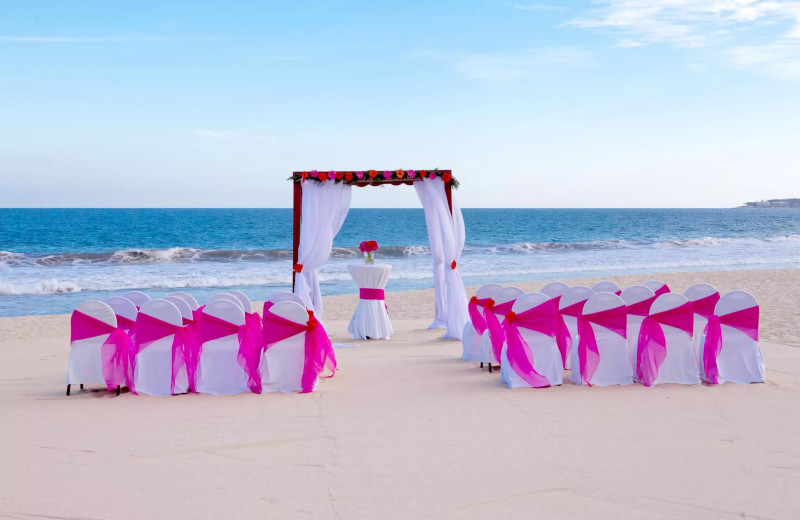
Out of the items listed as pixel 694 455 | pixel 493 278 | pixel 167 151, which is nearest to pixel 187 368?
pixel 694 455

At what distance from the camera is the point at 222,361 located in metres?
6.22

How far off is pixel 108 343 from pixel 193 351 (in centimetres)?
76

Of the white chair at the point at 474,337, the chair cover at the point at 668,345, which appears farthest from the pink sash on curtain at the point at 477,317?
the chair cover at the point at 668,345

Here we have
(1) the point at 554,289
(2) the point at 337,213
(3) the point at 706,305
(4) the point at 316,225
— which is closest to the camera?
(3) the point at 706,305

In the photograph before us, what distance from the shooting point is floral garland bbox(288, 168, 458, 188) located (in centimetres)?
991

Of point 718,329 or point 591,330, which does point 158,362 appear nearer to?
point 591,330

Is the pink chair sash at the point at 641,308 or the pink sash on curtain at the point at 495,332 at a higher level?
the pink chair sash at the point at 641,308

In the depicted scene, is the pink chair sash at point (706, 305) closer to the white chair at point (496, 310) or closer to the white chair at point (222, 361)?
the white chair at point (496, 310)

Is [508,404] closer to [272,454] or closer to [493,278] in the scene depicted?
[272,454]

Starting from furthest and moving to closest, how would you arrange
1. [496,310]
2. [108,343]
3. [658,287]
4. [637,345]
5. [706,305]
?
[658,287]
[496,310]
[706,305]
[637,345]
[108,343]

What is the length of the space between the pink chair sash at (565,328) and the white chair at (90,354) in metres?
4.33

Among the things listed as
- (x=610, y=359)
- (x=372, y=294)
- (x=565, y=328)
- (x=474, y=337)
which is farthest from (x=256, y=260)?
(x=610, y=359)

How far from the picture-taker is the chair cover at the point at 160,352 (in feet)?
20.1

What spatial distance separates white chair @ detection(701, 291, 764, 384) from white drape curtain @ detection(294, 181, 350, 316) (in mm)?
5434
